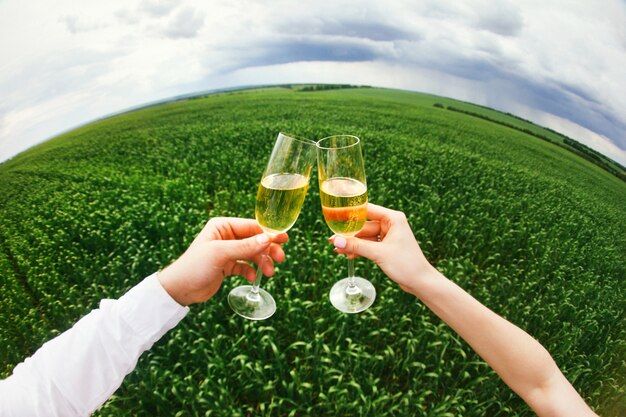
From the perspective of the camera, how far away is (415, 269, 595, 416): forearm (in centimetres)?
152

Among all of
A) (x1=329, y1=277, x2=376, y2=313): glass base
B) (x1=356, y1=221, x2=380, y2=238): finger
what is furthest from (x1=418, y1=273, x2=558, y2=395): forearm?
(x1=329, y1=277, x2=376, y2=313): glass base

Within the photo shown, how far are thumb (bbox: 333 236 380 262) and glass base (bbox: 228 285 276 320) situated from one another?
761 mm

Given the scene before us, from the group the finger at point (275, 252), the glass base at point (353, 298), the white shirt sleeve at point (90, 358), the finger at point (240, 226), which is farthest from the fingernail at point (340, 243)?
the white shirt sleeve at point (90, 358)

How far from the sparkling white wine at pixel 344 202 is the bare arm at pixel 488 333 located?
0.36ft

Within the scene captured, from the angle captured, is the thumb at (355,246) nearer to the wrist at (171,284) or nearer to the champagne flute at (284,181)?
the champagne flute at (284,181)

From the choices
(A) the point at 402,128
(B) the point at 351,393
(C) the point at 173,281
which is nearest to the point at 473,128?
(A) the point at 402,128

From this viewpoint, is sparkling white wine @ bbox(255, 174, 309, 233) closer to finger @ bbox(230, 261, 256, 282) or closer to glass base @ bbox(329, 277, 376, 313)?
finger @ bbox(230, 261, 256, 282)

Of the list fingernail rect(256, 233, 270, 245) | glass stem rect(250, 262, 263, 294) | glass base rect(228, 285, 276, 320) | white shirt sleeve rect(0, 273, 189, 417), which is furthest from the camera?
glass base rect(228, 285, 276, 320)

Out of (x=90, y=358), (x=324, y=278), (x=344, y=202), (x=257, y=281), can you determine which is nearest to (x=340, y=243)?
(x=344, y=202)

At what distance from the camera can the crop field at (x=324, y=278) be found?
123 inches

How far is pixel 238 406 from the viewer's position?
3.09m

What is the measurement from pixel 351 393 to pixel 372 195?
11.8 feet

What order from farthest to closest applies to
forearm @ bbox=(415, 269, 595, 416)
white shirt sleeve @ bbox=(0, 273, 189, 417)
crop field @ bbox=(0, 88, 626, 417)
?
crop field @ bbox=(0, 88, 626, 417) → white shirt sleeve @ bbox=(0, 273, 189, 417) → forearm @ bbox=(415, 269, 595, 416)

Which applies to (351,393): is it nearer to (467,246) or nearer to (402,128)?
(467,246)
